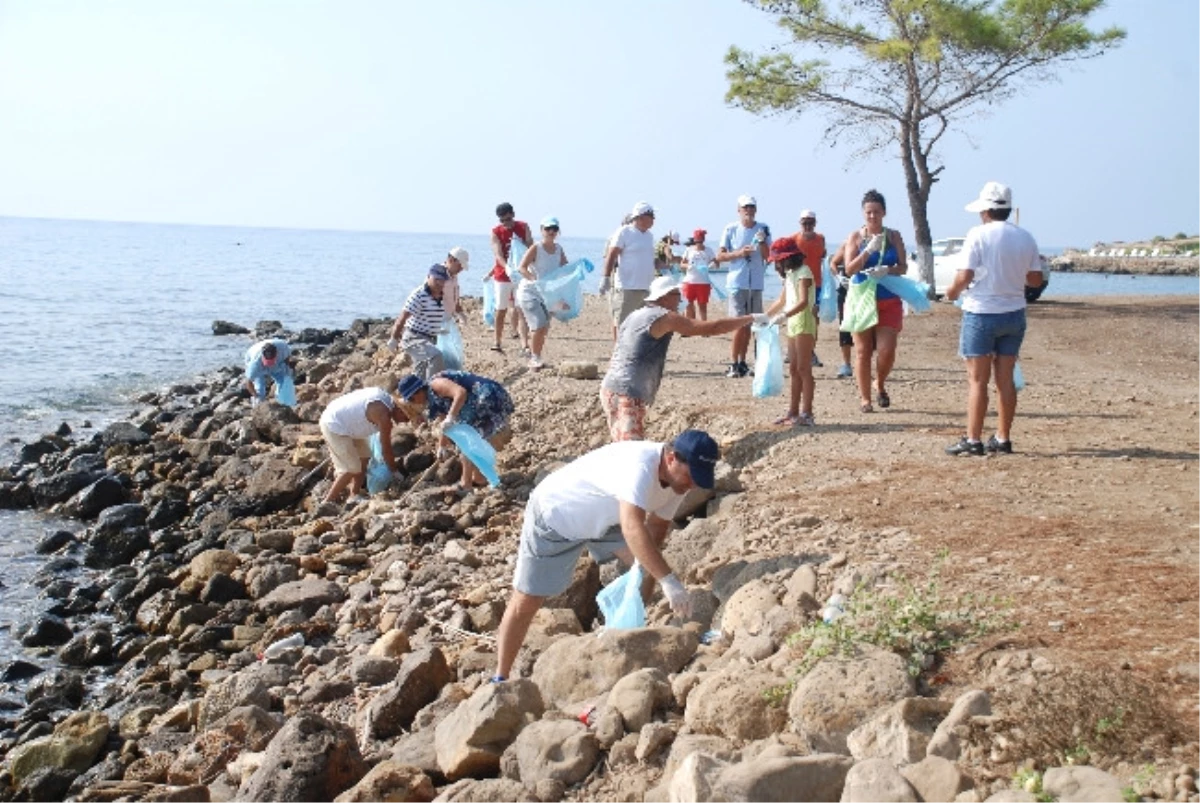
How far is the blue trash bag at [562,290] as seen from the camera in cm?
1373

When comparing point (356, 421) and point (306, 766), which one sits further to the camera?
point (356, 421)

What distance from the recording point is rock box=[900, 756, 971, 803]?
4.19 m

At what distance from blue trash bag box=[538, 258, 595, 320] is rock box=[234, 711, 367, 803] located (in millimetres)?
8437

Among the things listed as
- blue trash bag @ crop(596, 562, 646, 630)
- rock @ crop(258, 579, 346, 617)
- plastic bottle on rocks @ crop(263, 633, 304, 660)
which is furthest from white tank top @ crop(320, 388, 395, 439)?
blue trash bag @ crop(596, 562, 646, 630)

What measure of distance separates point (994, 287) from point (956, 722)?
4277mm

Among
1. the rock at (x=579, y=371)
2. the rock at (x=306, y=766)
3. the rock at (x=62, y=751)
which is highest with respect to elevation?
the rock at (x=579, y=371)

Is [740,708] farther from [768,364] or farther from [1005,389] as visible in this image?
[768,364]

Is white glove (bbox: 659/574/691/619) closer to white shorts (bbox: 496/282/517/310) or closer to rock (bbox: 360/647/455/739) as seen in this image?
rock (bbox: 360/647/455/739)

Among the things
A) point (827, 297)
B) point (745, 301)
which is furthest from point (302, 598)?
point (745, 301)

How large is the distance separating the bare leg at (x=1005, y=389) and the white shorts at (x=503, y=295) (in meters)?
8.00

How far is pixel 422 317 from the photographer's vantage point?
10.9m

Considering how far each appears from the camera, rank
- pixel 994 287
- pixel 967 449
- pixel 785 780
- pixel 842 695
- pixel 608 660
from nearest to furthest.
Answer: pixel 785 780, pixel 842 695, pixel 608 660, pixel 994 287, pixel 967 449

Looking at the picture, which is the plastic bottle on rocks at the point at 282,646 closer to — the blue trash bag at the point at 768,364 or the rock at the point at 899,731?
the blue trash bag at the point at 768,364

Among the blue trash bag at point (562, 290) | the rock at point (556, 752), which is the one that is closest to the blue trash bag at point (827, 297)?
the blue trash bag at point (562, 290)
